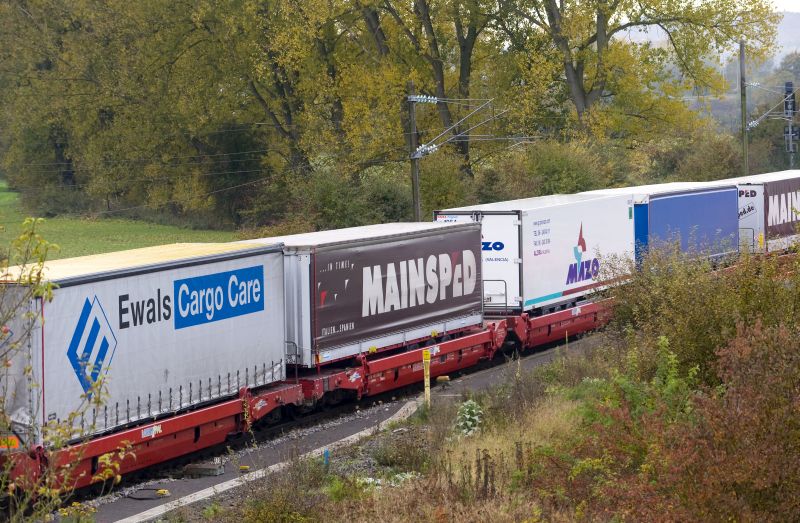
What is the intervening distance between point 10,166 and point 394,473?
64.9m

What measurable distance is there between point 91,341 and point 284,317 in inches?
166

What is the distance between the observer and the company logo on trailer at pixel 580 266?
24.6 m

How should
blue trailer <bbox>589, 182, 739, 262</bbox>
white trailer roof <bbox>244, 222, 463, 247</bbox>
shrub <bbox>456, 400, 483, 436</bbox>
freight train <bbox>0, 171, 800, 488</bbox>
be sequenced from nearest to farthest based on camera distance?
freight train <bbox>0, 171, 800, 488</bbox>
shrub <bbox>456, 400, 483, 436</bbox>
white trailer roof <bbox>244, 222, 463, 247</bbox>
blue trailer <bbox>589, 182, 739, 262</bbox>

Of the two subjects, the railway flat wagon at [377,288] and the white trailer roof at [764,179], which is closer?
the railway flat wagon at [377,288]

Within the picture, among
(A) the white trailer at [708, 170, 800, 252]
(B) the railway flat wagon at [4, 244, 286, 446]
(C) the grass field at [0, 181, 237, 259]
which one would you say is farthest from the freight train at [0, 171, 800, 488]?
(C) the grass field at [0, 181, 237, 259]

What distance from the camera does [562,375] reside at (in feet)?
60.0

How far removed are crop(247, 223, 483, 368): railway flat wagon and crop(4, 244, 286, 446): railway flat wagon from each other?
56 cm

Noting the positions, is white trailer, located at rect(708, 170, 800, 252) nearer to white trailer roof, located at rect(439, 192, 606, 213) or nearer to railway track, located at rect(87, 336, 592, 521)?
white trailer roof, located at rect(439, 192, 606, 213)

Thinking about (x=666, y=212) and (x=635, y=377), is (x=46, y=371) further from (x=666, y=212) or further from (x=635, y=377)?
(x=666, y=212)

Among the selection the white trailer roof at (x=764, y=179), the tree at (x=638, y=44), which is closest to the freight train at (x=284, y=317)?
the white trailer roof at (x=764, y=179)

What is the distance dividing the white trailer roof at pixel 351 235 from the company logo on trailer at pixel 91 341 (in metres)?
4.27

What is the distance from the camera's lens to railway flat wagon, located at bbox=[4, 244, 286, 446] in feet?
42.5

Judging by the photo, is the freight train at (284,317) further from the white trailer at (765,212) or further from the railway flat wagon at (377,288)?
the white trailer at (765,212)

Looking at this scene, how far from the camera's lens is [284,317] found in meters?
17.2
